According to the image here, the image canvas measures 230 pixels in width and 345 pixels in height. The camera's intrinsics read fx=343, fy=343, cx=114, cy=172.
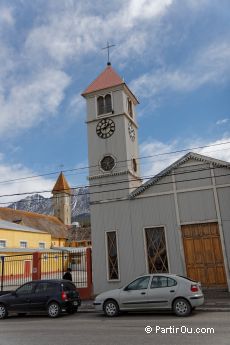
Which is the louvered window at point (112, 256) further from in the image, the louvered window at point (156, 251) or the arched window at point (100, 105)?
the arched window at point (100, 105)

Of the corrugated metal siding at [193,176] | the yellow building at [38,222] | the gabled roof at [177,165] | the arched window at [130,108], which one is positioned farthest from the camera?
the yellow building at [38,222]

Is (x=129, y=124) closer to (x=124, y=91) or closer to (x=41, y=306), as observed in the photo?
(x=124, y=91)

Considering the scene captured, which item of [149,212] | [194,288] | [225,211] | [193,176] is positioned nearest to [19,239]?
[149,212]

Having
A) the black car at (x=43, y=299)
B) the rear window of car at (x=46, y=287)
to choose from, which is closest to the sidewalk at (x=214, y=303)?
the black car at (x=43, y=299)

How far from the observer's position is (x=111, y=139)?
20922 millimetres

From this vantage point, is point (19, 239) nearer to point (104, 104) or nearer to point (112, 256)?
point (112, 256)

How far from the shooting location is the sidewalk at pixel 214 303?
13.4 metres

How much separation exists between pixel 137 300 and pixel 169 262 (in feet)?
17.1

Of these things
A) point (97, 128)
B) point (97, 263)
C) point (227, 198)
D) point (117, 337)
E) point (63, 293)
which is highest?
point (97, 128)

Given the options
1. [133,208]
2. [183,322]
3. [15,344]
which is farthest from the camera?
[133,208]

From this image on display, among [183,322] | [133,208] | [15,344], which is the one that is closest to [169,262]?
[133,208]

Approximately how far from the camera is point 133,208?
19016 millimetres

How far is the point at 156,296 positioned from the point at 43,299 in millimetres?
4708

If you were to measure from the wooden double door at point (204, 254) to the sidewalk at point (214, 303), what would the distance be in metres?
0.59
